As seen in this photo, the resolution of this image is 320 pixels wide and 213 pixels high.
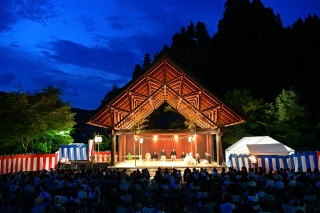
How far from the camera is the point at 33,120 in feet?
86.5

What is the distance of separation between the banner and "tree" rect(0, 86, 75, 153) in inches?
155

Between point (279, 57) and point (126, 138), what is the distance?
2823cm

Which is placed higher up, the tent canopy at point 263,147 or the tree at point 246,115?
the tree at point 246,115

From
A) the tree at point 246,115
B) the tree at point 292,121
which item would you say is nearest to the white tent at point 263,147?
the tree at point 246,115

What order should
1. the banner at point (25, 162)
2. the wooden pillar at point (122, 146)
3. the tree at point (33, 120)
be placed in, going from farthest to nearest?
the wooden pillar at point (122, 146)
the tree at point (33, 120)
the banner at point (25, 162)

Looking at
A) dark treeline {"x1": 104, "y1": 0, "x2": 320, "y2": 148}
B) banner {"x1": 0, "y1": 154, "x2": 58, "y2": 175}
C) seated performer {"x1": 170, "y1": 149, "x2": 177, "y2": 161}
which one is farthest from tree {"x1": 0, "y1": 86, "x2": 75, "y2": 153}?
dark treeline {"x1": 104, "y1": 0, "x2": 320, "y2": 148}

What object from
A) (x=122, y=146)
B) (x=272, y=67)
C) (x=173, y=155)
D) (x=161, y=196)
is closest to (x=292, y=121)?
(x=173, y=155)

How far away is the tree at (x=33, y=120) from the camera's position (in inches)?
1022

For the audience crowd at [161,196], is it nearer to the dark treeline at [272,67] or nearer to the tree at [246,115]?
the tree at [246,115]

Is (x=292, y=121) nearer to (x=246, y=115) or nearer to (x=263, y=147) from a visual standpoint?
(x=246, y=115)

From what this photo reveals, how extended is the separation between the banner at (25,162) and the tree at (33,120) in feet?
12.9

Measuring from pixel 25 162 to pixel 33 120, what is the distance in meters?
5.32

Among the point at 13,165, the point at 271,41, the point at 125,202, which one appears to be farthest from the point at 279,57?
the point at 125,202

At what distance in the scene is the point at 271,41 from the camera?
49.8 meters
